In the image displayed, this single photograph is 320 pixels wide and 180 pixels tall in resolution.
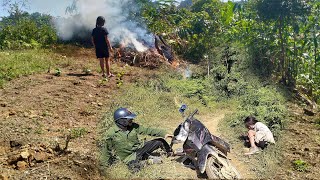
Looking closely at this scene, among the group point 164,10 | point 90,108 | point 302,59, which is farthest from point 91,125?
point 164,10

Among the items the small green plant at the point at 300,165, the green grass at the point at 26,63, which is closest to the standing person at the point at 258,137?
the small green plant at the point at 300,165

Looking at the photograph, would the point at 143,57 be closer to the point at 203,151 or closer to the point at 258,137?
the point at 258,137

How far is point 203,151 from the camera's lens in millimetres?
4863

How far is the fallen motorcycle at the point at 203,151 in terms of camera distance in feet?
15.6

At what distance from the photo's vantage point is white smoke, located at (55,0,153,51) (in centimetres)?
1360

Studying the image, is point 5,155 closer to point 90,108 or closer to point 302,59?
A: point 90,108

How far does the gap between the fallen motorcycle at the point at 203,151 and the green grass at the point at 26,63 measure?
553 centimetres

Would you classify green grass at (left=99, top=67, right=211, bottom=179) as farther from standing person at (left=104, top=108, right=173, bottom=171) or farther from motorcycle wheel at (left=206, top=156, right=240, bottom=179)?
motorcycle wheel at (left=206, top=156, right=240, bottom=179)

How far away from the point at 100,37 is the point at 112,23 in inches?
177

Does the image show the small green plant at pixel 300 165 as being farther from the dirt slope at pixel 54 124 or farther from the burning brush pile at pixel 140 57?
the burning brush pile at pixel 140 57

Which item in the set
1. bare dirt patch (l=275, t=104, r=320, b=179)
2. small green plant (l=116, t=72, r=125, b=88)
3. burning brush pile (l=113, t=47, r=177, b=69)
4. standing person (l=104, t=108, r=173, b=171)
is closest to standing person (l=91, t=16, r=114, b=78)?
small green plant (l=116, t=72, r=125, b=88)

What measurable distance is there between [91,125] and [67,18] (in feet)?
31.1

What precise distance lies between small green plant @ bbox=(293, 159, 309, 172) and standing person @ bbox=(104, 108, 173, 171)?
7.86 feet

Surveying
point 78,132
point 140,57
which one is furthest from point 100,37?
point 78,132
